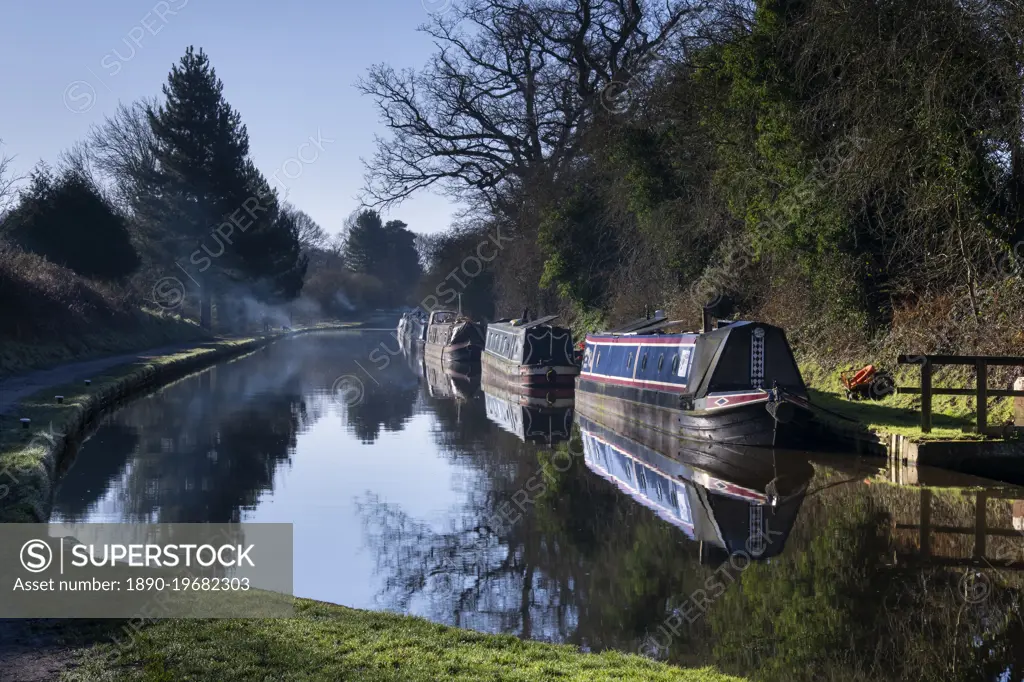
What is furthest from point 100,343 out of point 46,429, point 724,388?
point 724,388

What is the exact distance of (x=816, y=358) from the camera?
19.4 metres

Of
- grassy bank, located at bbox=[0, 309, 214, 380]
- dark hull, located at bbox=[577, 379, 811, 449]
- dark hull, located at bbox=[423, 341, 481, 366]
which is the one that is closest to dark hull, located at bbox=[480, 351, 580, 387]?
dark hull, located at bbox=[577, 379, 811, 449]

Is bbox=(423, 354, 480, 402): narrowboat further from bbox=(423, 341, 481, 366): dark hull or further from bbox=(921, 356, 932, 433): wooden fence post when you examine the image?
bbox=(921, 356, 932, 433): wooden fence post

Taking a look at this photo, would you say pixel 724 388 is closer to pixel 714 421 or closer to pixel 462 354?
pixel 714 421

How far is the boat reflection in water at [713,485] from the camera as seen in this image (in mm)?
10133

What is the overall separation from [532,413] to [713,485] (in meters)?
9.75

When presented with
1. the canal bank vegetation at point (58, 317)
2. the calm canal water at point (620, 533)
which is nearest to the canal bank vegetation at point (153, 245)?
the canal bank vegetation at point (58, 317)

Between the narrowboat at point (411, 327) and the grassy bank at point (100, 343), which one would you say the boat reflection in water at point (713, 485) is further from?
the narrowboat at point (411, 327)

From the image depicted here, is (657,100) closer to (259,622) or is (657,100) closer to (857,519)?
(857,519)

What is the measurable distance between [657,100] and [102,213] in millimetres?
20149

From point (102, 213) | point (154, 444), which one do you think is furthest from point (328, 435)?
point (102, 213)

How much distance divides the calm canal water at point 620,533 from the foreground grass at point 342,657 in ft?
3.06

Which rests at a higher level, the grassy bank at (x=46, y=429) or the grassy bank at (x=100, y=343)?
the grassy bank at (x=100, y=343)

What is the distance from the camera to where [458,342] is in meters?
38.4
